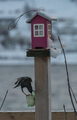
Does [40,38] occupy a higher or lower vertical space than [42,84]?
higher

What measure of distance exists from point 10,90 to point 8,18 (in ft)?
9.33

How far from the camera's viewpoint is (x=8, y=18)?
5340 millimetres

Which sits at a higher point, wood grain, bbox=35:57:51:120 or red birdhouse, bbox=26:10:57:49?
red birdhouse, bbox=26:10:57:49

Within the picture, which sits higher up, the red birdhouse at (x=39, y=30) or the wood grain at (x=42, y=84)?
the red birdhouse at (x=39, y=30)

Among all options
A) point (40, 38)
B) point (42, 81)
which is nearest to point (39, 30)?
point (40, 38)

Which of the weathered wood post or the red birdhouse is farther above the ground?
the red birdhouse

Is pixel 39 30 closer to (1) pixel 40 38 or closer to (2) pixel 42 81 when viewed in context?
(1) pixel 40 38

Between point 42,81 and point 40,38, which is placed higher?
point 40,38

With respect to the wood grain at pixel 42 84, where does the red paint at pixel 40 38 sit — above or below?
above

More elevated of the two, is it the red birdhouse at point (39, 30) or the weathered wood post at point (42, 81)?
the red birdhouse at point (39, 30)

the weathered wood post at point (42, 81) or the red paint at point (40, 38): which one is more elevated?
the red paint at point (40, 38)

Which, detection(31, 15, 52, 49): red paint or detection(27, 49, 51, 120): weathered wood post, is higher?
detection(31, 15, 52, 49): red paint

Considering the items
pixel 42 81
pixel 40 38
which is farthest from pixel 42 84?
pixel 40 38

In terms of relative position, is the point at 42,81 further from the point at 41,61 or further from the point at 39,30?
the point at 39,30
